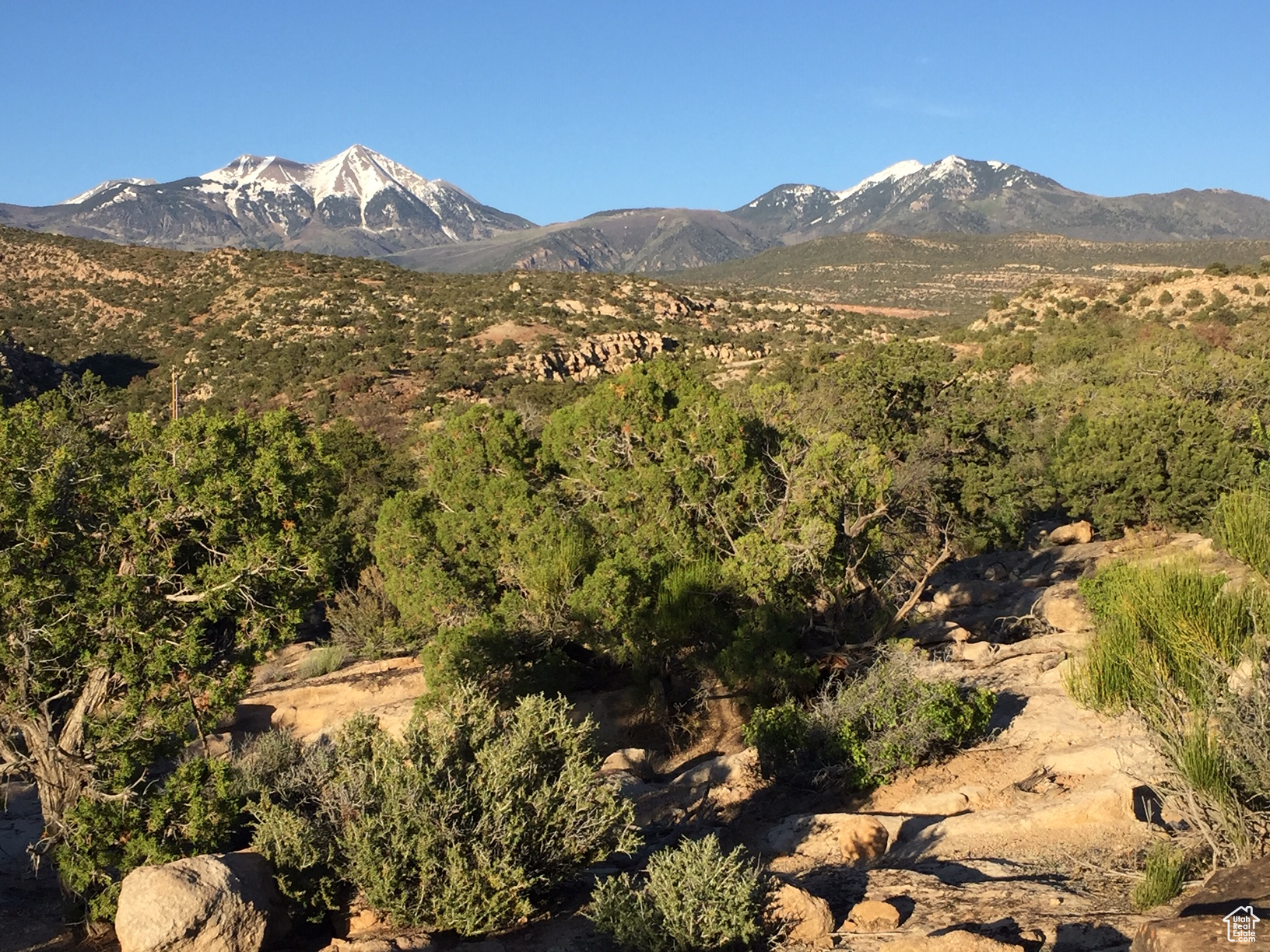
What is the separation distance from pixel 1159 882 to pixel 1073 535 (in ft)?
51.1

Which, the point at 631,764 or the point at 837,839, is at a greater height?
the point at 837,839

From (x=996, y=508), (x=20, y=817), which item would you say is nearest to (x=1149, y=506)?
(x=996, y=508)

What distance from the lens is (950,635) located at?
44.2ft

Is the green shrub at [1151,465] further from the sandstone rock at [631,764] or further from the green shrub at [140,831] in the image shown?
the green shrub at [140,831]

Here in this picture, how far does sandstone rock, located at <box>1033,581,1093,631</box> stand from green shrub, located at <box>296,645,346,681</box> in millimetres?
10553

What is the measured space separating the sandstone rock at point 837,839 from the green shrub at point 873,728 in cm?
124

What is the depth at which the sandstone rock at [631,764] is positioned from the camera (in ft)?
34.7

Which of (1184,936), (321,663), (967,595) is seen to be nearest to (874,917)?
(1184,936)

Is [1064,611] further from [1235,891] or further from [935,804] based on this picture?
[1235,891]

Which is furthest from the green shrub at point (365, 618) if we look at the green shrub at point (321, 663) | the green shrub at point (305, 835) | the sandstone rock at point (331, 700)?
the green shrub at point (305, 835)

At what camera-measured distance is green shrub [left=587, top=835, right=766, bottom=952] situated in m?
5.58

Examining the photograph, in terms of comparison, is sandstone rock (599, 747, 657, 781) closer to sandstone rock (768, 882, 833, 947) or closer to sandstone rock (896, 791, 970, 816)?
sandstone rock (896, 791, 970, 816)

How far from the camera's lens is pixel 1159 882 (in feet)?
17.5

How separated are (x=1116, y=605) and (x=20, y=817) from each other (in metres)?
12.5
